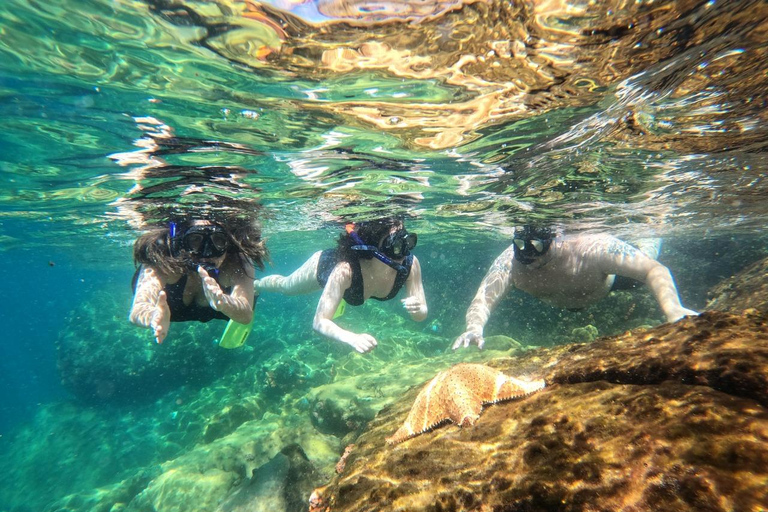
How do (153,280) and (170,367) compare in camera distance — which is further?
(170,367)

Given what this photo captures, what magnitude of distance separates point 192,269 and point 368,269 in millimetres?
3610

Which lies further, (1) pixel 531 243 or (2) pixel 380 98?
(1) pixel 531 243

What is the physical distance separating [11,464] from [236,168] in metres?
21.2

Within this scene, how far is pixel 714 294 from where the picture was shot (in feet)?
36.3

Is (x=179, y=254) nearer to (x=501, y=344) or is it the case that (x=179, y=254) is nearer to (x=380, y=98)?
(x=380, y=98)

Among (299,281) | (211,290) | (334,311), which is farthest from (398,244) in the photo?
(211,290)

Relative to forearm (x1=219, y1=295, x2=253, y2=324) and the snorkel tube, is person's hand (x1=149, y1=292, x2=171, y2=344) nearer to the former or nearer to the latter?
forearm (x1=219, y1=295, x2=253, y2=324)

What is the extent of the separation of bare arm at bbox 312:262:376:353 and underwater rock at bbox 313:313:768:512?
2.13 m

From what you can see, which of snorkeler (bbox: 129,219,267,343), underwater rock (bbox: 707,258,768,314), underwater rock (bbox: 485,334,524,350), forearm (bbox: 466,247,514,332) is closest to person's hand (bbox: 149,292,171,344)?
snorkeler (bbox: 129,219,267,343)

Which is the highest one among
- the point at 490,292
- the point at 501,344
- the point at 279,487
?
the point at 490,292

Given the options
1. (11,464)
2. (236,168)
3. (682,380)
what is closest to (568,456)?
(682,380)

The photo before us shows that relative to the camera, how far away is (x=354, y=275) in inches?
289

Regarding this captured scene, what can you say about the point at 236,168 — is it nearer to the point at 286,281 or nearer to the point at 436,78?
the point at 286,281

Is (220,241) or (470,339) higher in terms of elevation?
(220,241)
